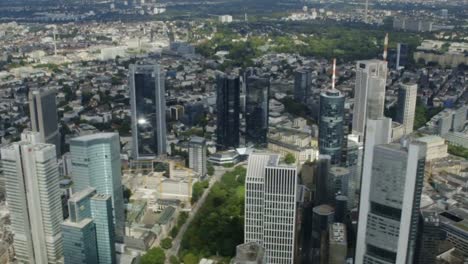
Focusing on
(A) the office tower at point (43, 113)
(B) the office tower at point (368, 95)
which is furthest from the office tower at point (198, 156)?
(B) the office tower at point (368, 95)

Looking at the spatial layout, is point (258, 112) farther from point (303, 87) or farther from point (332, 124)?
point (303, 87)

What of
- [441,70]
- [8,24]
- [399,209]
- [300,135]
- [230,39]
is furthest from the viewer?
[8,24]

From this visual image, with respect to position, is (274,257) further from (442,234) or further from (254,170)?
(442,234)

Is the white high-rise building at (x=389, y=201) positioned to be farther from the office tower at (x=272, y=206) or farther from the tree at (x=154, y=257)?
the tree at (x=154, y=257)

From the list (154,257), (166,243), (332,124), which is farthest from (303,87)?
(154,257)

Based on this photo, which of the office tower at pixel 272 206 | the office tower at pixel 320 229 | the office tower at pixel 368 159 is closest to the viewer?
the office tower at pixel 368 159

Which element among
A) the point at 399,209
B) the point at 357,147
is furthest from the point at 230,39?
the point at 399,209
